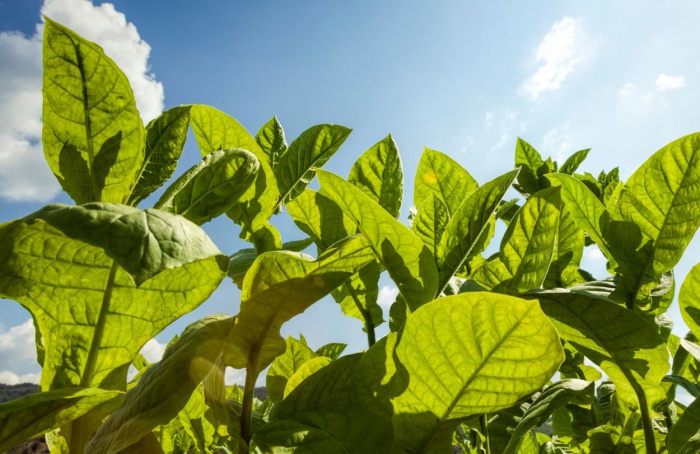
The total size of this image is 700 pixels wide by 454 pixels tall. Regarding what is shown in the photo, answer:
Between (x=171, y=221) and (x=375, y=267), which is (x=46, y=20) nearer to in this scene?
(x=171, y=221)

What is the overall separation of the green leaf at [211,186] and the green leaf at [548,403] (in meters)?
0.65

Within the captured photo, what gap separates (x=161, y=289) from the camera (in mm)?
892

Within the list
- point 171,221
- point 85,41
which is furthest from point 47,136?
point 171,221

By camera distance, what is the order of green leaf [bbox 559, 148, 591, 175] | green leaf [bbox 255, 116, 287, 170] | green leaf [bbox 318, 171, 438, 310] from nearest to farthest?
green leaf [bbox 318, 171, 438, 310] < green leaf [bbox 255, 116, 287, 170] < green leaf [bbox 559, 148, 591, 175]

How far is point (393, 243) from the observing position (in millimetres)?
839

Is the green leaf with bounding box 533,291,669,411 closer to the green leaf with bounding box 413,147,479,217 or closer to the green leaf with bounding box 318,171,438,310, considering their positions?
the green leaf with bounding box 318,171,438,310

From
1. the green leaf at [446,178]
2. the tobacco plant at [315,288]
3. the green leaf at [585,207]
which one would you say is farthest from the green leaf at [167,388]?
the green leaf at [585,207]

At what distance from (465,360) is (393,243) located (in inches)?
8.6

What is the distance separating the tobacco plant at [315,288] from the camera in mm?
693

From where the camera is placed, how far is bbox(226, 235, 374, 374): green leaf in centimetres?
83

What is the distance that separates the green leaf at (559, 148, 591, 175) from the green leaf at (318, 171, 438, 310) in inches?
57.5

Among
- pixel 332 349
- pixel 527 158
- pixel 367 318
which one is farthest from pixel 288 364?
pixel 527 158

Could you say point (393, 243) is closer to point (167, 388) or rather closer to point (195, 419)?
point (167, 388)

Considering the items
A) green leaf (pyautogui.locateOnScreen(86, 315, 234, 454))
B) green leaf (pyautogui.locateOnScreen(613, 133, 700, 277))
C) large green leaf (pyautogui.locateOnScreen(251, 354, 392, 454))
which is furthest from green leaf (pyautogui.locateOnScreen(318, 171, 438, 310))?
green leaf (pyautogui.locateOnScreen(613, 133, 700, 277))
